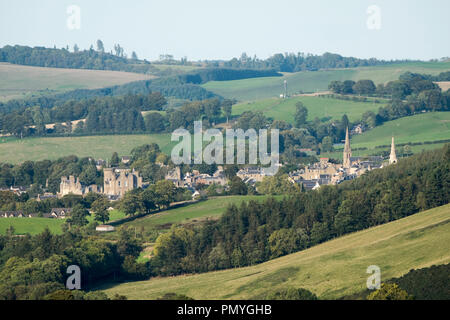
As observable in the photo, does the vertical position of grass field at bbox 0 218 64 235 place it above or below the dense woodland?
below

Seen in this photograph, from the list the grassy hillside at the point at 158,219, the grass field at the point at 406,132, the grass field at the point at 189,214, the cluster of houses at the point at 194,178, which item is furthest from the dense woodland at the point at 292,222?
the grass field at the point at 406,132

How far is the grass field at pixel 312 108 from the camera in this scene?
146750 mm

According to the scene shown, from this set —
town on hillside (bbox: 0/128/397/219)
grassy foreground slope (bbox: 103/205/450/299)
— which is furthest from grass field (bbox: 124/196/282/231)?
grassy foreground slope (bbox: 103/205/450/299)

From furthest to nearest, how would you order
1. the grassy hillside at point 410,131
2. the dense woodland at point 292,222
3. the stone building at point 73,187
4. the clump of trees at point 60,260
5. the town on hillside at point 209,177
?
the grassy hillside at point 410,131 < the stone building at point 73,187 < the town on hillside at point 209,177 < the dense woodland at point 292,222 < the clump of trees at point 60,260

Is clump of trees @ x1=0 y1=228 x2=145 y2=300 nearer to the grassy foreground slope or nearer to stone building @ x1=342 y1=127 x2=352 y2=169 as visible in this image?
the grassy foreground slope

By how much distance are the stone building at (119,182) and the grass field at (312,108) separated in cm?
A: 4458

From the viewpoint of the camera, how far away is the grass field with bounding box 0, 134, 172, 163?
5049 inches

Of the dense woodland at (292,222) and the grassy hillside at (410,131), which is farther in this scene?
the grassy hillside at (410,131)

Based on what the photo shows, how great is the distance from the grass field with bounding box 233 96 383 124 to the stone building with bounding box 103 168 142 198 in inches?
1755

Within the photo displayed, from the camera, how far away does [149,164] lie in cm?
11531

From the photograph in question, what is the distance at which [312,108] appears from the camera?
6038 inches

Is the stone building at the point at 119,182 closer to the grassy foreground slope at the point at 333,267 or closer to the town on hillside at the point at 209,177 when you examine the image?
the town on hillside at the point at 209,177

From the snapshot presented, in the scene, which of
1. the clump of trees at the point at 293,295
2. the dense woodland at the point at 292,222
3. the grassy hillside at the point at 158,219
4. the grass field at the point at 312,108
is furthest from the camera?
the grass field at the point at 312,108

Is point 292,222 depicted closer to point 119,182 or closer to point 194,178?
point 119,182
